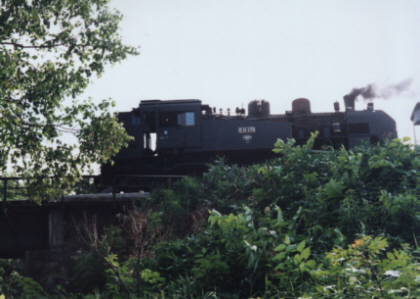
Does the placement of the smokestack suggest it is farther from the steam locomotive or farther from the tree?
the tree

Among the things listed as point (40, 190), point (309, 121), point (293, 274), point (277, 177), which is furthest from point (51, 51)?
point (309, 121)

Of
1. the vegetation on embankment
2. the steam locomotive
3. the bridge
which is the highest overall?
the steam locomotive

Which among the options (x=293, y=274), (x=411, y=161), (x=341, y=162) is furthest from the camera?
(x=341, y=162)

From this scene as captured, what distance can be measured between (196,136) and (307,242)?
1059 cm

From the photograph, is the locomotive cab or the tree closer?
the tree

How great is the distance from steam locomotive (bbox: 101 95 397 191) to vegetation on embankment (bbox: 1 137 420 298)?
245 inches

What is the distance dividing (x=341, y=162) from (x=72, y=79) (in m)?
6.60

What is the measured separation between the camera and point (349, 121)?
15898 millimetres

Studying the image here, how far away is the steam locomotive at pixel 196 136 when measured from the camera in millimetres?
15156

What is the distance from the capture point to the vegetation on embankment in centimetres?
348

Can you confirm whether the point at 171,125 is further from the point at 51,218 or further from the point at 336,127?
the point at 336,127

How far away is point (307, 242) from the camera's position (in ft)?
16.0

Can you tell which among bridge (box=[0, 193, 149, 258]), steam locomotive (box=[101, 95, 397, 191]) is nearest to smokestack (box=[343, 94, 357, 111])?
steam locomotive (box=[101, 95, 397, 191])

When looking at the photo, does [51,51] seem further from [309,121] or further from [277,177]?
[309,121]
